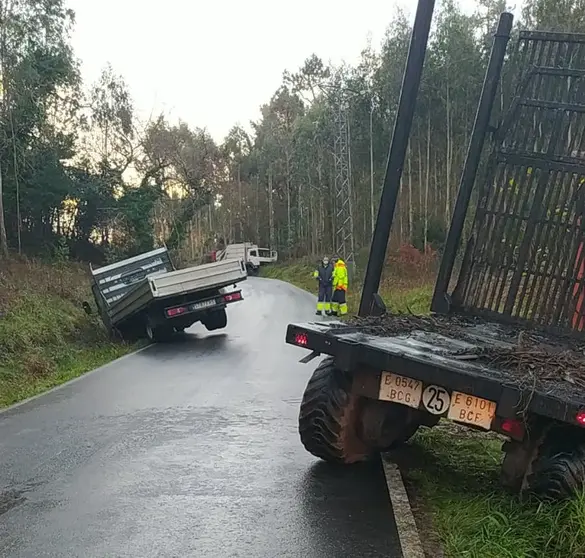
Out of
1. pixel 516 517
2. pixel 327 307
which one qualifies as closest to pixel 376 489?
pixel 516 517

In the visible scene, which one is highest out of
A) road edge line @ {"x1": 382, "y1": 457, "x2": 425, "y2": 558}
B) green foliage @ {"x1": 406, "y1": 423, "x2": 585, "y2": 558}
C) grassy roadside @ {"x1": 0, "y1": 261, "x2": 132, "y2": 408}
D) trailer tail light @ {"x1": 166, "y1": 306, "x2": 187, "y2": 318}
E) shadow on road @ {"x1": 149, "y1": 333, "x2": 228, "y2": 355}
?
green foliage @ {"x1": 406, "y1": 423, "x2": 585, "y2": 558}

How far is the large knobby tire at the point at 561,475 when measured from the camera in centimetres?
460

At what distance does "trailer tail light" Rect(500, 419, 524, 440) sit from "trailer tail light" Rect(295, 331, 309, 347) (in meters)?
1.60

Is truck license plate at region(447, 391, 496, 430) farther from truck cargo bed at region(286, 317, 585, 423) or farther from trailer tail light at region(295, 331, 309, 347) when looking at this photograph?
trailer tail light at region(295, 331, 309, 347)

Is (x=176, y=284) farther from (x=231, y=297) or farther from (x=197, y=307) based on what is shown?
(x=231, y=297)

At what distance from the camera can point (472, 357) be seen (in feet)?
17.1

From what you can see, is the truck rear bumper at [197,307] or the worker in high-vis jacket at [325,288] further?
the worker in high-vis jacket at [325,288]

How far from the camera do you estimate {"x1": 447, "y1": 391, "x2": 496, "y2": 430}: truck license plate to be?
480 cm

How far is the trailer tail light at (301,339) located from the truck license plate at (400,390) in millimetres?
650

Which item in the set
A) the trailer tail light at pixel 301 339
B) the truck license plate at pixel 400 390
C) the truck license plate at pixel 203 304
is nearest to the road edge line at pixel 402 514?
the truck license plate at pixel 400 390

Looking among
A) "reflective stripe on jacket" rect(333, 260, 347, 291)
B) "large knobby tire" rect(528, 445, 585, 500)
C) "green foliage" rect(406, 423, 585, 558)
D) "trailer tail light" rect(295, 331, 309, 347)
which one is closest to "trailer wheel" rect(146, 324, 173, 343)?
"reflective stripe on jacket" rect(333, 260, 347, 291)

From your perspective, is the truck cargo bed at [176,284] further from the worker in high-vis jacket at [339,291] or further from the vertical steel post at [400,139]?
the vertical steel post at [400,139]

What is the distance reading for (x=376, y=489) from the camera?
584cm

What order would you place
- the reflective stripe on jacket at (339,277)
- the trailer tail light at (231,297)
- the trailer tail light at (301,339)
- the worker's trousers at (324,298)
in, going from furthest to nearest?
the worker's trousers at (324,298), the reflective stripe on jacket at (339,277), the trailer tail light at (231,297), the trailer tail light at (301,339)
